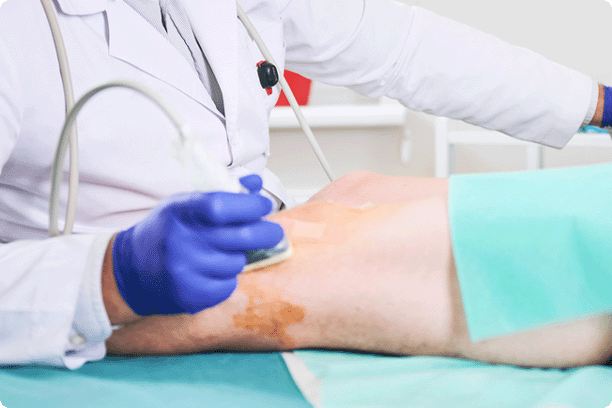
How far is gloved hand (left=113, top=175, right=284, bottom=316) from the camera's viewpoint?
569 mm

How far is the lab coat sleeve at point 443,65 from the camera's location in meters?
1.31

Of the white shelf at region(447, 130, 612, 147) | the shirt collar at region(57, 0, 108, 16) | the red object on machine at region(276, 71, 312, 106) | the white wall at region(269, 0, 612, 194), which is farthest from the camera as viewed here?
the red object on machine at region(276, 71, 312, 106)

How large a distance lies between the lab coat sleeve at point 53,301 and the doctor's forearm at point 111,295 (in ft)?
0.04

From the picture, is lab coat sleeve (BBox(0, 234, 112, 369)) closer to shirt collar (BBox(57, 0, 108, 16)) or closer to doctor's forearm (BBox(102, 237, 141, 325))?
doctor's forearm (BBox(102, 237, 141, 325))

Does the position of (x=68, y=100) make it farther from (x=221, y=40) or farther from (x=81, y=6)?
(x=221, y=40)

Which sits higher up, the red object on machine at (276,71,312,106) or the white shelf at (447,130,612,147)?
the red object on machine at (276,71,312,106)

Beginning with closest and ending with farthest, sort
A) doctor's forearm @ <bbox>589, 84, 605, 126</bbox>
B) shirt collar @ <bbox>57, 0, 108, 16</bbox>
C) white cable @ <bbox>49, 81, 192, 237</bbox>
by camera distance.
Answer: white cable @ <bbox>49, 81, 192, 237</bbox>, shirt collar @ <bbox>57, 0, 108, 16</bbox>, doctor's forearm @ <bbox>589, 84, 605, 126</bbox>

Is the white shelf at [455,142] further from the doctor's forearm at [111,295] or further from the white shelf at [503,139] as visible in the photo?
the doctor's forearm at [111,295]

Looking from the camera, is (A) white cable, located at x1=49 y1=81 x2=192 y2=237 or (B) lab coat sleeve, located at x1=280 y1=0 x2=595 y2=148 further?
(B) lab coat sleeve, located at x1=280 y1=0 x2=595 y2=148

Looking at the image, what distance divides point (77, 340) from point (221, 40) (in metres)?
0.61

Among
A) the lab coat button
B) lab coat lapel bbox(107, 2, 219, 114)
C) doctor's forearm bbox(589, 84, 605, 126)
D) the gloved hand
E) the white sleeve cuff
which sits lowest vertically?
the lab coat button

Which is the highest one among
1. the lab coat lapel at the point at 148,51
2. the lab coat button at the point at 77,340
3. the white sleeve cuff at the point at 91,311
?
the lab coat lapel at the point at 148,51

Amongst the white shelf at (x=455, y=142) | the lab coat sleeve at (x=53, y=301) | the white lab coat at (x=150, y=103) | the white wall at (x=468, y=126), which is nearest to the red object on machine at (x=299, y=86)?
the white wall at (x=468, y=126)

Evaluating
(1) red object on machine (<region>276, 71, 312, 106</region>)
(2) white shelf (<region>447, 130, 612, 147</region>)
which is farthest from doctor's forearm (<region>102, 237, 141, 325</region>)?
(1) red object on machine (<region>276, 71, 312, 106</region>)
